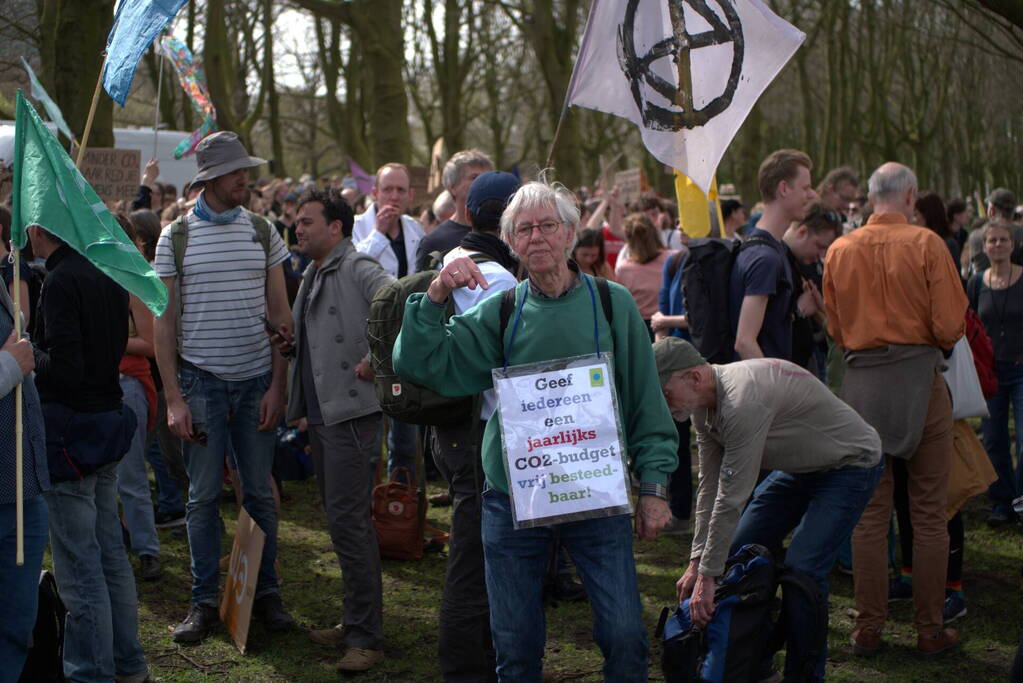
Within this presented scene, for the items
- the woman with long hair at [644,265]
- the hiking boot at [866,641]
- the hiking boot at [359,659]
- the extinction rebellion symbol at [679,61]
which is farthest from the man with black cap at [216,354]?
the woman with long hair at [644,265]

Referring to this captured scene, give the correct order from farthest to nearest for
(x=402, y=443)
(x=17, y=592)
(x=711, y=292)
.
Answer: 1. (x=402, y=443)
2. (x=711, y=292)
3. (x=17, y=592)

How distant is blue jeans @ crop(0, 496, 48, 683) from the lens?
405cm

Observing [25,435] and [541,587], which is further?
[25,435]

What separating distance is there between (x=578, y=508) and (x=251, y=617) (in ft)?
9.02

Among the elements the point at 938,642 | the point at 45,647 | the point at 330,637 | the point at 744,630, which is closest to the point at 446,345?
the point at 744,630

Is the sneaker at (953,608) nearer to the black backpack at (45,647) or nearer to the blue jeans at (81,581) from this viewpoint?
the blue jeans at (81,581)

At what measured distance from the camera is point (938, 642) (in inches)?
212

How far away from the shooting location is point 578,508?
361 cm

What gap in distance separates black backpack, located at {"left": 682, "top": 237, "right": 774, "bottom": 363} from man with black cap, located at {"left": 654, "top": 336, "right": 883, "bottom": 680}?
141cm

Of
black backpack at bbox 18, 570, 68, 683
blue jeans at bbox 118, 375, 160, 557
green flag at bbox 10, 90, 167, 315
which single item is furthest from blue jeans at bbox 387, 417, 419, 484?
green flag at bbox 10, 90, 167, 315

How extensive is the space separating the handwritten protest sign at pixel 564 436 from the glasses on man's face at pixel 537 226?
42 cm

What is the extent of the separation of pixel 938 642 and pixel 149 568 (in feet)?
13.6

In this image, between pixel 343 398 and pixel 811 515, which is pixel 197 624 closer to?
pixel 343 398

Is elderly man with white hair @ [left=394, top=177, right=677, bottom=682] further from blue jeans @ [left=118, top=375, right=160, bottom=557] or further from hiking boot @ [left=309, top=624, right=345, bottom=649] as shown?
blue jeans @ [left=118, top=375, right=160, bottom=557]
